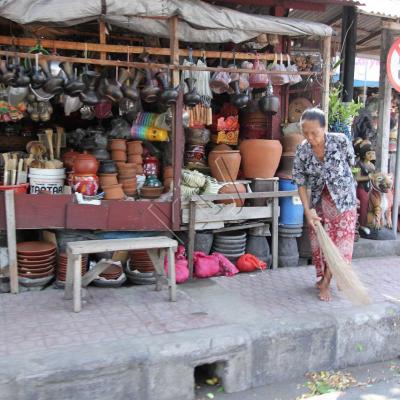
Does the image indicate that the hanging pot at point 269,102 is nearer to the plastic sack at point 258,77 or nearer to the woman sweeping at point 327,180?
the plastic sack at point 258,77

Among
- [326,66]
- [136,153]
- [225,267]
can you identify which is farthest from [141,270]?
[326,66]

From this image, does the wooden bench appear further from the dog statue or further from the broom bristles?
the dog statue

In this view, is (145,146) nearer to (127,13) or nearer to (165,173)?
(165,173)

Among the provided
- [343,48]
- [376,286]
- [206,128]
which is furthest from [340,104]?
[376,286]

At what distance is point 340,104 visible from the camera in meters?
6.34

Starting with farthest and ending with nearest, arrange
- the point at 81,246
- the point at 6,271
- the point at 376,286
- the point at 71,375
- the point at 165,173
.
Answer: the point at 165,173
the point at 376,286
the point at 6,271
the point at 81,246
the point at 71,375

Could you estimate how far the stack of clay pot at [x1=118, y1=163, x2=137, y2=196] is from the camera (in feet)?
18.0

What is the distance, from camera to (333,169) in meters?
4.53

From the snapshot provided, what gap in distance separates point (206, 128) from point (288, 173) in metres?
1.16

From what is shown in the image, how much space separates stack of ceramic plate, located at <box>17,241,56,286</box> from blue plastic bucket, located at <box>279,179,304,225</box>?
2.65 metres

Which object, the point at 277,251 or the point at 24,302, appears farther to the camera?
the point at 277,251

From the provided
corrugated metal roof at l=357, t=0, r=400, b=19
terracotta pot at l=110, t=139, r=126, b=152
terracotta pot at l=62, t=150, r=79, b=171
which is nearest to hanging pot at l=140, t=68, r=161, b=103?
terracotta pot at l=110, t=139, r=126, b=152

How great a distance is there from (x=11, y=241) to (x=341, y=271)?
9.90 feet

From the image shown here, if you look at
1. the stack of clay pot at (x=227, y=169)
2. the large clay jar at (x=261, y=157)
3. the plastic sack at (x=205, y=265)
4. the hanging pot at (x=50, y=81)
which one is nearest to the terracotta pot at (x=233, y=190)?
the stack of clay pot at (x=227, y=169)
